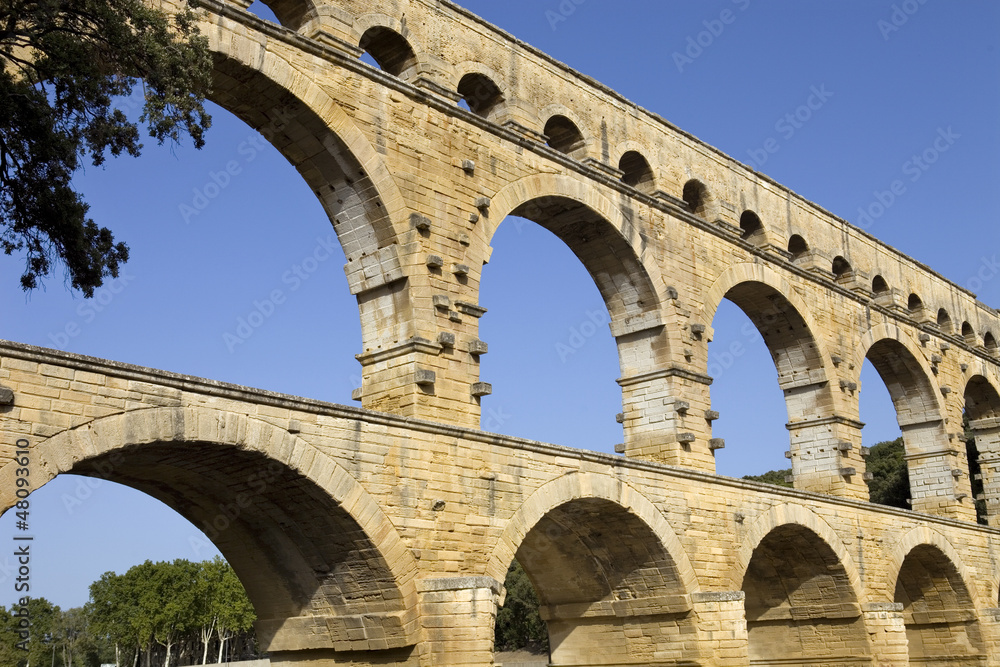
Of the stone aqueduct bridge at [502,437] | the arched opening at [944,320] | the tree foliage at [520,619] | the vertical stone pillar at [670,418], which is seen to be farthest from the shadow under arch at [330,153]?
the tree foliage at [520,619]

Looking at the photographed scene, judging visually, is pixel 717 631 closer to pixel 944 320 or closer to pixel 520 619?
pixel 944 320

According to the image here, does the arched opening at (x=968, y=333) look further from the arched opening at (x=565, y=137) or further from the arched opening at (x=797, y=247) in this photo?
the arched opening at (x=565, y=137)

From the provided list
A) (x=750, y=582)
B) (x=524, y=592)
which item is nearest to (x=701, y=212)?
(x=750, y=582)

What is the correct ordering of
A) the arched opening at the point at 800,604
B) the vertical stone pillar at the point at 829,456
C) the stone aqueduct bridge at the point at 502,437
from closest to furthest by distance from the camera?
the stone aqueduct bridge at the point at 502,437 < the arched opening at the point at 800,604 < the vertical stone pillar at the point at 829,456

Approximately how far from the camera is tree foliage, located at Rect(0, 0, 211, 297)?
9.81 meters

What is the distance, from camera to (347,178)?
43.2 feet

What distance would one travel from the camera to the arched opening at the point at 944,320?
27125 mm

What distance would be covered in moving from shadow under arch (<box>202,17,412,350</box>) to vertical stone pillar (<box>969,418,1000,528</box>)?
2081 centimetres

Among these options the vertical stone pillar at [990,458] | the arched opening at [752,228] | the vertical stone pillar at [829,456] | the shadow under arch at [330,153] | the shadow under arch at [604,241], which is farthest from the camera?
the vertical stone pillar at [990,458]

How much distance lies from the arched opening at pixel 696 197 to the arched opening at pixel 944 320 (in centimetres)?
1090

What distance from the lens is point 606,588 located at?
1527 cm

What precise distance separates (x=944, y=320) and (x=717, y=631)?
52.6ft

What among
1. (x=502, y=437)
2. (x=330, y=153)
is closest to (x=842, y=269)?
(x=502, y=437)

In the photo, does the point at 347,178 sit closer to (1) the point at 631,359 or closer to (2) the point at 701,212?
(1) the point at 631,359
